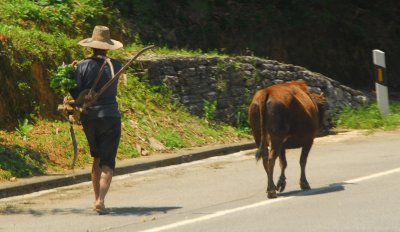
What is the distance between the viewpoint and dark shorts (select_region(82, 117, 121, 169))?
10945mm

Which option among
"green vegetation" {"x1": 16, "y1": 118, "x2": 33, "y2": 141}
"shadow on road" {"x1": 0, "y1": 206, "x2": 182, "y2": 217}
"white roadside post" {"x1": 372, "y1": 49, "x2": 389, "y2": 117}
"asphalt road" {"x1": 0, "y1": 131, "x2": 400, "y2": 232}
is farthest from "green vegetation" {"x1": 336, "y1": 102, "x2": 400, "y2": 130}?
"shadow on road" {"x1": 0, "y1": 206, "x2": 182, "y2": 217}

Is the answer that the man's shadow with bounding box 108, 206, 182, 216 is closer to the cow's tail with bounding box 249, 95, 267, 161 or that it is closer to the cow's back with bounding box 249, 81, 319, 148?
the cow's tail with bounding box 249, 95, 267, 161

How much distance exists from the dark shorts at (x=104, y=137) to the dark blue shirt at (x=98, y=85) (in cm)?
6

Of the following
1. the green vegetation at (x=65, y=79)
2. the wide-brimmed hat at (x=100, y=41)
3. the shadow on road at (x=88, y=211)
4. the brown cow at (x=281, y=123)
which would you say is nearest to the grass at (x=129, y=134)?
the shadow on road at (x=88, y=211)

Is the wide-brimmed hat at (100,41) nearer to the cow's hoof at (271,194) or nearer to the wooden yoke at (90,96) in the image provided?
the wooden yoke at (90,96)

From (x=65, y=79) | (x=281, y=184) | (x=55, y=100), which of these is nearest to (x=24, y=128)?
(x=55, y=100)

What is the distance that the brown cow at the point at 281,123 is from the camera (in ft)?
37.4

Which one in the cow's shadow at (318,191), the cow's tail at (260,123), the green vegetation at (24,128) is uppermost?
the cow's tail at (260,123)

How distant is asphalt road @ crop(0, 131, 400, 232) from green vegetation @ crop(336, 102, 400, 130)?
9.84ft

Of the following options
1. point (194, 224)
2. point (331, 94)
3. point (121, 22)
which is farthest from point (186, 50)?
point (194, 224)

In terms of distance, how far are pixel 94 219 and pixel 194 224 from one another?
1202 millimetres

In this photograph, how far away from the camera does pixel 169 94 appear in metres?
16.9

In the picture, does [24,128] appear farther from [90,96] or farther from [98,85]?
[90,96]

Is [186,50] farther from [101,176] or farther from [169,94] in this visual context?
[101,176]
